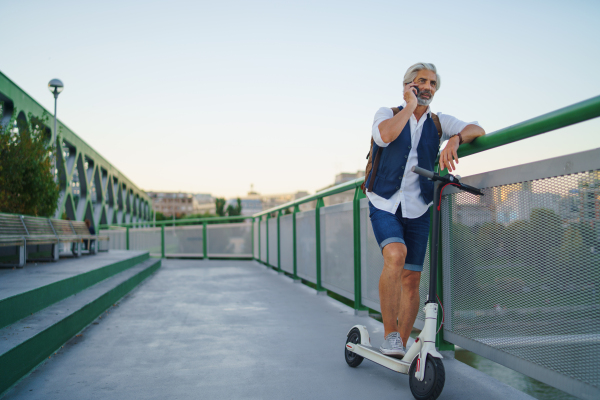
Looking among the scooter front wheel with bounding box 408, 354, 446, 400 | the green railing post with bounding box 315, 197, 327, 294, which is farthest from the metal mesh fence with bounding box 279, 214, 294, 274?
the scooter front wheel with bounding box 408, 354, 446, 400

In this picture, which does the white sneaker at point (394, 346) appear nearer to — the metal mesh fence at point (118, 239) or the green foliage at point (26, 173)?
the green foliage at point (26, 173)

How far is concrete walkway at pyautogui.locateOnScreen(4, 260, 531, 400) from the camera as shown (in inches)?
90.7

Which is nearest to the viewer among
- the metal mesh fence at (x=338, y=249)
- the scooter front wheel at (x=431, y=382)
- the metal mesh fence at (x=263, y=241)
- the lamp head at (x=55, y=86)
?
the scooter front wheel at (x=431, y=382)

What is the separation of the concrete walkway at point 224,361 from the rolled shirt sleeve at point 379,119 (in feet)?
3.98

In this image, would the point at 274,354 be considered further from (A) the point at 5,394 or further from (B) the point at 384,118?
(B) the point at 384,118

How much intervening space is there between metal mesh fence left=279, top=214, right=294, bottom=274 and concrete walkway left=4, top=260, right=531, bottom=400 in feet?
8.56

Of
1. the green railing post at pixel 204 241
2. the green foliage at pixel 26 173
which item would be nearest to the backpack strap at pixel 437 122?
the green foliage at pixel 26 173

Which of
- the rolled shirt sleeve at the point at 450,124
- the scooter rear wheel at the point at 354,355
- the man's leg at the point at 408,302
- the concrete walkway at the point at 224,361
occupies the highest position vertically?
the rolled shirt sleeve at the point at 450,124

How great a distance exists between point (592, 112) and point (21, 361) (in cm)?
295

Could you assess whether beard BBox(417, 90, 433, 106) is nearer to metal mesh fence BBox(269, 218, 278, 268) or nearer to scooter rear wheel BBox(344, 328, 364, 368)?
scooter rear wheel BBox(344, 328, 364, 368)

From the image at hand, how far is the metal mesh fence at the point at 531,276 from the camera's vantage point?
1745 millimetres

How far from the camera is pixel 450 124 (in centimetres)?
A: 251

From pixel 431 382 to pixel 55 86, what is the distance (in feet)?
47.7

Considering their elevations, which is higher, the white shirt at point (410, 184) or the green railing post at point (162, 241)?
the white shirt at point (410, 184)
